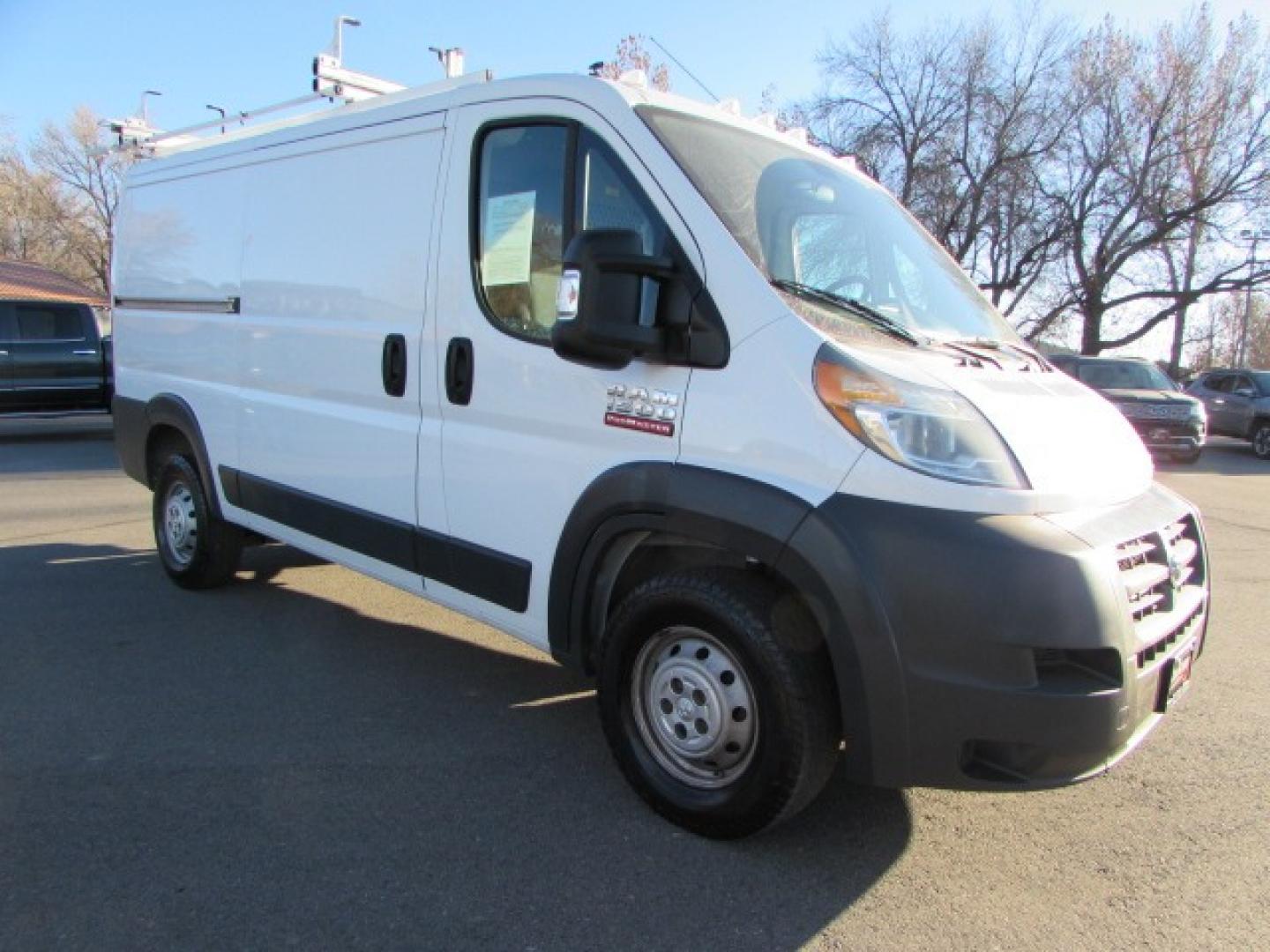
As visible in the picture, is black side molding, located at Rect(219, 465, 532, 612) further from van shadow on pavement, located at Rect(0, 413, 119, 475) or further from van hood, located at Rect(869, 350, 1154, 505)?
van shadow on pavement, located at Rect(0, 413, 119, 475)

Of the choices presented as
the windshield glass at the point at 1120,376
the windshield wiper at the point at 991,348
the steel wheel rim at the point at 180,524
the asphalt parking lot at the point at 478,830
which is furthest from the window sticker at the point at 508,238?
the windshield glass at the point at 1120,376

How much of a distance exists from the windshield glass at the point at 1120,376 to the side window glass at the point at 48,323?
16.2 meters

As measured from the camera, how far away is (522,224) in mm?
3330

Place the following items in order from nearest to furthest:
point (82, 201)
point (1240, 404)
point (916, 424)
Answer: point (916, 424) < point (1240, 404) < point (82, 201)

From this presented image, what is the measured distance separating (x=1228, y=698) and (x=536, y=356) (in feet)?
11.5

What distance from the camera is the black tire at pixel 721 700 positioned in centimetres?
A: 261

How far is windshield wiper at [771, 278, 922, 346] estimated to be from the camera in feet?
9.27

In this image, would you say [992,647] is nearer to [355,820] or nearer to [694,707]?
[694,707]

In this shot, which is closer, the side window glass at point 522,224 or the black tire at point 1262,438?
the side window glass at point 522,224

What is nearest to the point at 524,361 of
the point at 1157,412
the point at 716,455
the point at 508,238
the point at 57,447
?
the point at 508,238

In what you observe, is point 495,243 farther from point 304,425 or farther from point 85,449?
point 85,449

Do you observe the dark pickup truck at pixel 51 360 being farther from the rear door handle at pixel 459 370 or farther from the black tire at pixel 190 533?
the rear door handle at pixel 459 370

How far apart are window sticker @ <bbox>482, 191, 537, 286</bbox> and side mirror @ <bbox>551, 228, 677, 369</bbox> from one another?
582mm

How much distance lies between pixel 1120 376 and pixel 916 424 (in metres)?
15.8
